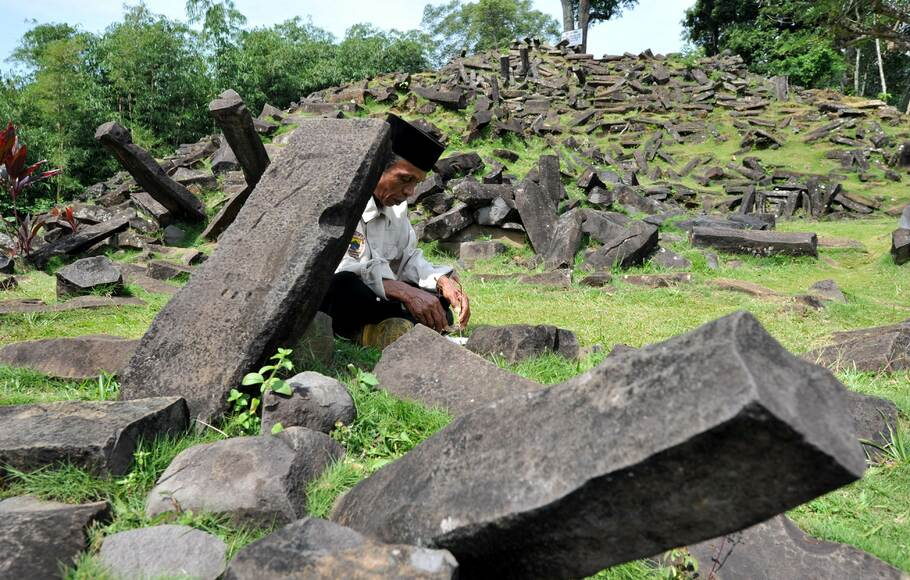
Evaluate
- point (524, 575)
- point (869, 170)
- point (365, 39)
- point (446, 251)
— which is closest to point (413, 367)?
point (524, 575)

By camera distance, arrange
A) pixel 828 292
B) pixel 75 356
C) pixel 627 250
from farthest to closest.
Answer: pixel 627 250 → pixel 828 292 → pixel 75 356

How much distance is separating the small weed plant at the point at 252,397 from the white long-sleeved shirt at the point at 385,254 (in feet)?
4.43

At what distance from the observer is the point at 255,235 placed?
316cm

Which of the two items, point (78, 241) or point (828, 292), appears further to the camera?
point (78, 241)

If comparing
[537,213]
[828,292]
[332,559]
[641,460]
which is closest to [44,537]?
[332,559]

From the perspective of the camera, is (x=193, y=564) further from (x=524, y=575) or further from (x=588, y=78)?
(x=588, y=78)

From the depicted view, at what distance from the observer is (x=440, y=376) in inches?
125

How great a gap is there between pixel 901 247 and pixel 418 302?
7.22m

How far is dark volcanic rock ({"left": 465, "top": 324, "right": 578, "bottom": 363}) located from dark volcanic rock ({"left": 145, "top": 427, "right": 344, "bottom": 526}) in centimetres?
183

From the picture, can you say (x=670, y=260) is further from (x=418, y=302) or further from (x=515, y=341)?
(x=418, y=302)

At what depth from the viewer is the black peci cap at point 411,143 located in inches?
160

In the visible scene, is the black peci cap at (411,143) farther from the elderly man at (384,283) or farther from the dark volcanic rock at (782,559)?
the dark volcanic rock at (782,559)

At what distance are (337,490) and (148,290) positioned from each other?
204 inches

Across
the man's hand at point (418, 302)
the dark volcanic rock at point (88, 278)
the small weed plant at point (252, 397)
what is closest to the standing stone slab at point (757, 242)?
the man's hand at point (418, 302)
